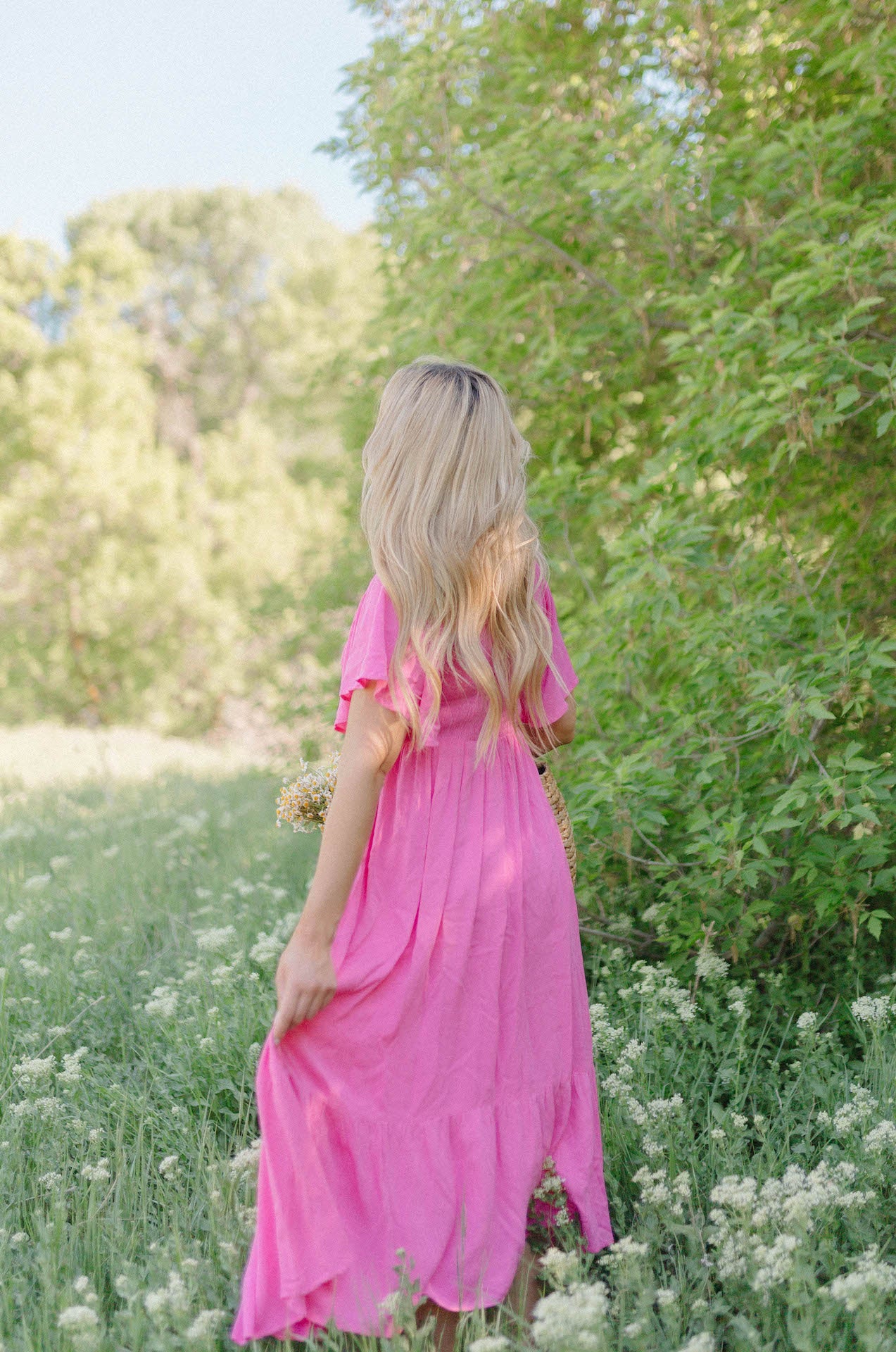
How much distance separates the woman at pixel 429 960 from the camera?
6.64ft

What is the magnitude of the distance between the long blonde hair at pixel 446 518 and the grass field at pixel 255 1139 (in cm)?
107

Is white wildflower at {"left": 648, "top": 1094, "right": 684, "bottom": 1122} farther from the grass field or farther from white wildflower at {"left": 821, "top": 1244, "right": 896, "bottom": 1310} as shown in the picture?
white wildflower at {"left": 821, "top": 1244, "right": 896, "bottom": 1310}

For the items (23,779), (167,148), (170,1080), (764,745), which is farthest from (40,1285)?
(167,148)

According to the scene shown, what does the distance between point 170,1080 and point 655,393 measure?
10.5 feet

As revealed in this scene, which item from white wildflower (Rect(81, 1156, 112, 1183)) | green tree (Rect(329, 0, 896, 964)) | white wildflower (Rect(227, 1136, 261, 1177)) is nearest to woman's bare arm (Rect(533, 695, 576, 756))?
green tree (Rect(329, 0, 896, 964))

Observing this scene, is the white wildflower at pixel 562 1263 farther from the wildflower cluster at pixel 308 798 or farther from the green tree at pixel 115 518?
the green tree at pixel 115 518

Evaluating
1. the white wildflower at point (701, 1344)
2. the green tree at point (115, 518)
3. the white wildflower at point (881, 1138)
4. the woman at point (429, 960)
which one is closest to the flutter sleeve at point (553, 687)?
the woman at point (429, 960)

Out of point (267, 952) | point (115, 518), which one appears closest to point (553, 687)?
point (267, 952)

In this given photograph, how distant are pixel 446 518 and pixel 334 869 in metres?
0.72

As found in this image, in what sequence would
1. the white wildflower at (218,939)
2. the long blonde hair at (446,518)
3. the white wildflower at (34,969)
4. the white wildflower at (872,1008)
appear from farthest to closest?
the white wildflower at (34,969), the white wildflower at (218,939), the white wildflower at (872,1008), the long blonde hair at (446,518)

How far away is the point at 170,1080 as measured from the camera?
10.5ft

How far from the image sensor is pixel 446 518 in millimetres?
2145

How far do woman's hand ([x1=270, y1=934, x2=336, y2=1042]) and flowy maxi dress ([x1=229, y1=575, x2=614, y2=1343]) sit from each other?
54 mm

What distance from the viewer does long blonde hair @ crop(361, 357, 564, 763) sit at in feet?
6.95
